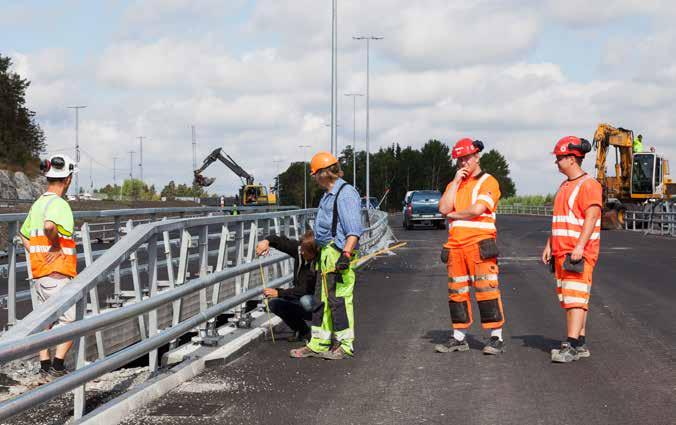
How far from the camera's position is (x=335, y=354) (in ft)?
27.0

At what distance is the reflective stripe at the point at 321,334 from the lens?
27.2ft

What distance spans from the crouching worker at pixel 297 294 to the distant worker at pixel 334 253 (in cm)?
33

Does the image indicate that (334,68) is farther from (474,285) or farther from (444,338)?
(474,285)

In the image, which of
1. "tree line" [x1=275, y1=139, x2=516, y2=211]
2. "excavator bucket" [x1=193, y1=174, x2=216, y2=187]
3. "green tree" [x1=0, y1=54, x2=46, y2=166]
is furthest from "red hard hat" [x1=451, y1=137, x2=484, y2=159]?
"tree line" [x1=275, y1=139, x2=516, y2=211]

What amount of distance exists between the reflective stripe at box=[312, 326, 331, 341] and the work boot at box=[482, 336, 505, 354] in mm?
1309

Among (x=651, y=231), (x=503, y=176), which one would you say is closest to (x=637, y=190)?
(x=651, y=231)

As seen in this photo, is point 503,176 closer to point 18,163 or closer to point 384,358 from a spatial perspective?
point 18,163

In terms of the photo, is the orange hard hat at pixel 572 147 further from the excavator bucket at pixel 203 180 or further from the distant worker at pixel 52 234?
the excavator bucket at pixel 203 180

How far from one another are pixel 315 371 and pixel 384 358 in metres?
0.79

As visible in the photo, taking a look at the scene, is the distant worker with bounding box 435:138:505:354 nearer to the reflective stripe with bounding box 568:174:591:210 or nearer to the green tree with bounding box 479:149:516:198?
the reflective stripe with bounding box 568:174:591:210

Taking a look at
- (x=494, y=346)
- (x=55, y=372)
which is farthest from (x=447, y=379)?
(x=55, y=372)

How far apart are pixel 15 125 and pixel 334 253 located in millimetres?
83296

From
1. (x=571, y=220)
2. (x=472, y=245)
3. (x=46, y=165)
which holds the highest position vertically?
(x=46, y=165)

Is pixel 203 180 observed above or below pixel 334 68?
below
